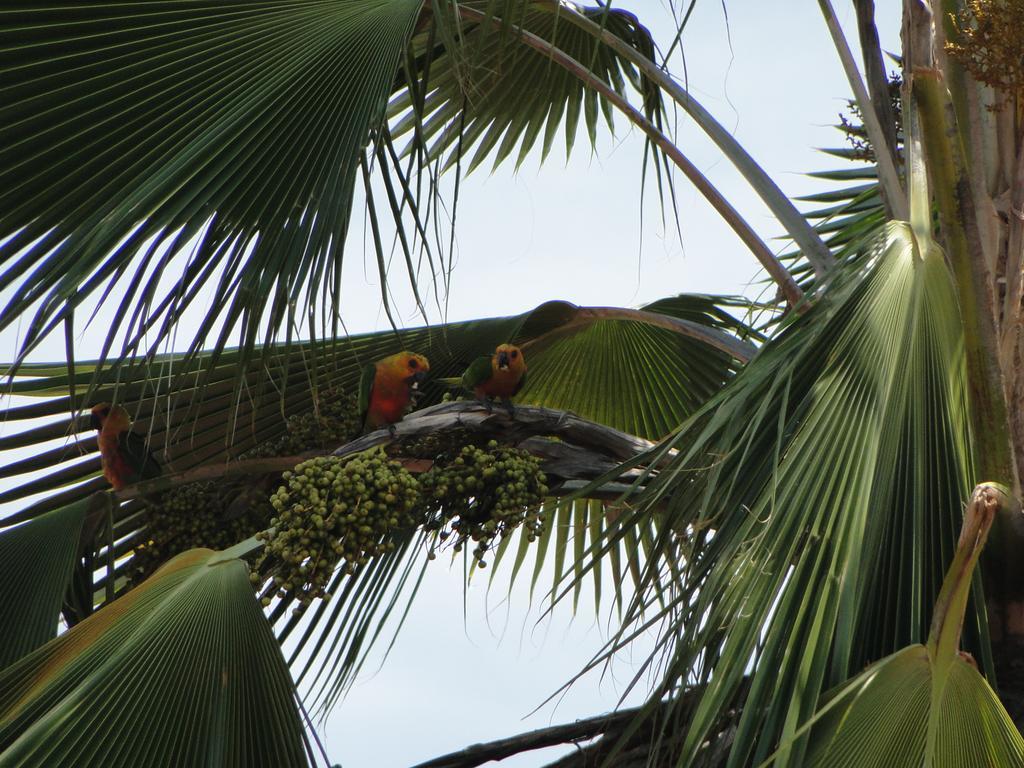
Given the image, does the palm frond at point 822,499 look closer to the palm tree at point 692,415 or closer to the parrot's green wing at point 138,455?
the palm tree at point 692,415

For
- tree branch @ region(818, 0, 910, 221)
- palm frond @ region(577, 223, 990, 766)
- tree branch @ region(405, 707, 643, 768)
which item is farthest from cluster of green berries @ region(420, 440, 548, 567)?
tree branch @ region(818, 0, 910, 221)

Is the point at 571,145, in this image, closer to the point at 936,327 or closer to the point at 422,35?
the point at 422,35

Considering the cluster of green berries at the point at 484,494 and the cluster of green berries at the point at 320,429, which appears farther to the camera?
the cluster of green berries at the point at 320,429

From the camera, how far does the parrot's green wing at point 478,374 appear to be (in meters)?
3.10

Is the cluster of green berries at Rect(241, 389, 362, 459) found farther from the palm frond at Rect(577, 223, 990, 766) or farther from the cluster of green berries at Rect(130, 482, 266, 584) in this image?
the palm frond at Rect(577, 223, 990, 766)

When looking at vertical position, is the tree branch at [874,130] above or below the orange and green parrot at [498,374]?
above

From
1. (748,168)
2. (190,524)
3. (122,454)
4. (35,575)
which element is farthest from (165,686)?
(748,168)

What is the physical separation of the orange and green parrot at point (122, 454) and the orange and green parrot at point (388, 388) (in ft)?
2.16

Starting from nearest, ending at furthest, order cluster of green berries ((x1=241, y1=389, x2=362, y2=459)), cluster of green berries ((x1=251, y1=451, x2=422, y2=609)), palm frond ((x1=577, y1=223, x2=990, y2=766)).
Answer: palm frond ((x1=577, y1=223, x2=990, y2=766)) → cluster of green berries ((x1=251, y1=451, x2=422, y2=609)) → cluster of green berries ((x1=241, y1=389, x2=362, y2=459))

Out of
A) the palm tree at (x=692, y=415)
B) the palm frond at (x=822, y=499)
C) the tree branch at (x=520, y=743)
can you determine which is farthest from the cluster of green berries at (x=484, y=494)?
the palm frond at (x=822, y=499)

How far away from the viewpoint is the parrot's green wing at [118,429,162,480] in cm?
298

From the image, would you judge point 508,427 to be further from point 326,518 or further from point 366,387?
point 326,518

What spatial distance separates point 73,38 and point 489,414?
1.36 m

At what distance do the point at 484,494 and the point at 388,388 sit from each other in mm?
655
